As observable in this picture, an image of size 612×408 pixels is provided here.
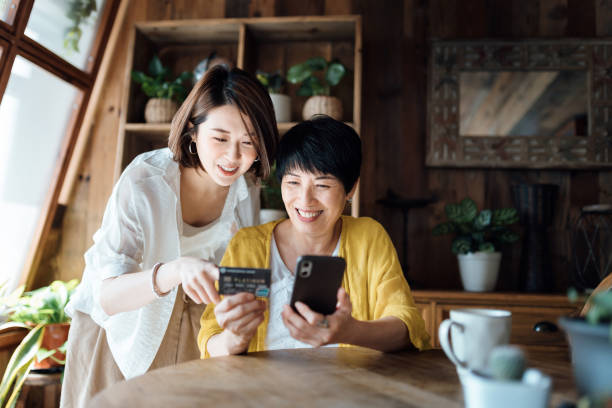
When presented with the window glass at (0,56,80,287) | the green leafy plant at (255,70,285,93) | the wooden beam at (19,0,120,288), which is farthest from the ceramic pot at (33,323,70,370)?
the green leafy plant at (255,70,285,93)

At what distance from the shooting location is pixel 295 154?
138 centimetres

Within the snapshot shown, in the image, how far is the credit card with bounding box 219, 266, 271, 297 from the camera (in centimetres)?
95

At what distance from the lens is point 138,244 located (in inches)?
60.3

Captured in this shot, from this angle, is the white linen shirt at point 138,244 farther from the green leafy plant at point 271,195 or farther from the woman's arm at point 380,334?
the green leafy plant at point 271,195

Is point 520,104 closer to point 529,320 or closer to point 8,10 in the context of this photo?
point 529,320

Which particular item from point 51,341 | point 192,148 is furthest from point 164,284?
point 51,341

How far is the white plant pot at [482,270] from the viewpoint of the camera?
2488 mm

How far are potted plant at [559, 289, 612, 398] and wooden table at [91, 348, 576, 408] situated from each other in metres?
0.16

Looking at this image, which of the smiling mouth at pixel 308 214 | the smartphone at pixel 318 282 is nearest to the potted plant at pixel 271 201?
the smiling mouth at pixel 308 214

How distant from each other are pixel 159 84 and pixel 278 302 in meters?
1.88

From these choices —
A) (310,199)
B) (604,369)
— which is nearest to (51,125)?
(310,199)

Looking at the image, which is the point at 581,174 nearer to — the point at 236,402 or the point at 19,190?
the point at 236,402

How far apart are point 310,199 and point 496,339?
0.69 metres

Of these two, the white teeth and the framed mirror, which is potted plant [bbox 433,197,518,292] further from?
the white teeth
